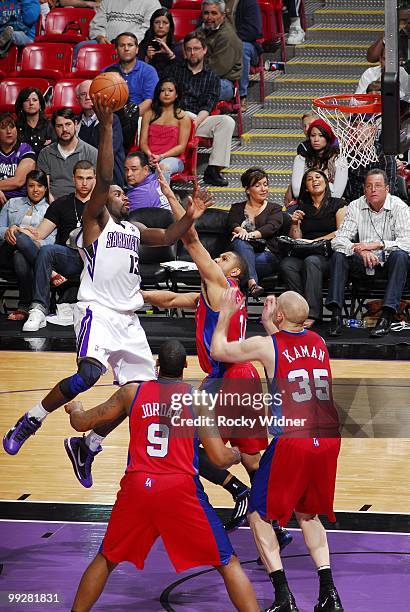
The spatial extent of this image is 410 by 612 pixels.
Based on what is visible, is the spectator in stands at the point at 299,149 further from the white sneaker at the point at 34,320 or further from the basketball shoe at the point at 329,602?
the basketball shoe at the point at 329,602

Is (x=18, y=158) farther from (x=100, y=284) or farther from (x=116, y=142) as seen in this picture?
(x=100, y=284)

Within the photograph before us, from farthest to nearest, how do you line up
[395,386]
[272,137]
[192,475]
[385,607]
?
[272,137], [395,386], [385,607], [192,475]

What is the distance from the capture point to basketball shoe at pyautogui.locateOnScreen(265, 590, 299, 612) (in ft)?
18.4

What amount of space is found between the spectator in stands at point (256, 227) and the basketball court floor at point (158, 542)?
2.24 meters

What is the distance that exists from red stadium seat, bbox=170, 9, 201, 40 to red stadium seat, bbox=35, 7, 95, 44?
116 cm

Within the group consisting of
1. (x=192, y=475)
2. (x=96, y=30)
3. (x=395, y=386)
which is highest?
(x=96, y=30)

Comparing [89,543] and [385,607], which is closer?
[385,607]

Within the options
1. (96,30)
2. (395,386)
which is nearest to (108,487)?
(395,386)

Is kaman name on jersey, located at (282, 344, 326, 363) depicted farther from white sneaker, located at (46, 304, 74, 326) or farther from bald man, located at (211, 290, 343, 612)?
white sneaker, located at (46, 304, 74, 326)

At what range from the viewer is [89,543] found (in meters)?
6.63

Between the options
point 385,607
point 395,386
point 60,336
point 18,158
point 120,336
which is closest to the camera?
point 385,607

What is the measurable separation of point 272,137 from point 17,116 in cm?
315

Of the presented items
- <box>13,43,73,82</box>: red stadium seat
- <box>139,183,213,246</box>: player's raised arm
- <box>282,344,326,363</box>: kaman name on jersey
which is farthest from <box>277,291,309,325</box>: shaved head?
<box>13,43,73,82</box>: red stadium seat

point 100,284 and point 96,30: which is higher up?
point 96,30
